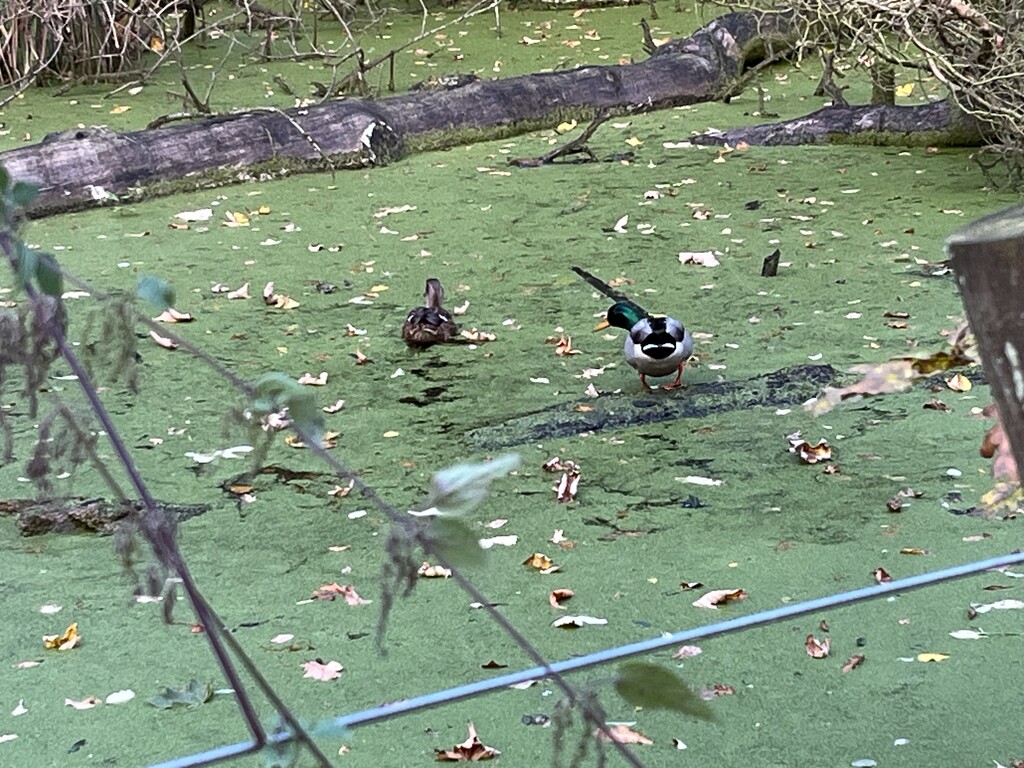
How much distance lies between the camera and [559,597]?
2.59 m

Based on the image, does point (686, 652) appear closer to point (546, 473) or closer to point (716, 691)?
point (716, 691)

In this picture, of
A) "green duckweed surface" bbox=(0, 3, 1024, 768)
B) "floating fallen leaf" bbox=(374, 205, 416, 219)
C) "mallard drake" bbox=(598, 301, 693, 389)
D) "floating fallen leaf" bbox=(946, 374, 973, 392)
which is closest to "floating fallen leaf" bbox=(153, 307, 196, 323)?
"green duckweed surface" bbox=(0, 3, 1024, 768)

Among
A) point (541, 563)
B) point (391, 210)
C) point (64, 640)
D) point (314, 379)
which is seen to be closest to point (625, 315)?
point (314, 379)

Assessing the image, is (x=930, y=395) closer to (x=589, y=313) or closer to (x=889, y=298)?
(x=889, y=298)

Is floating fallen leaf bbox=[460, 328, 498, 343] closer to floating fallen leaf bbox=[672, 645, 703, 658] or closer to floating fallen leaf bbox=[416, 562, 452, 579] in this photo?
floating fallen leaf bbox=[416, 562, 452, 579]

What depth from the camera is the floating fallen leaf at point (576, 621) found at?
2492 millimetres

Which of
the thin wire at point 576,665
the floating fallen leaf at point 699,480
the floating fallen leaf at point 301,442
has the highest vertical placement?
the thin wire at point 576,665

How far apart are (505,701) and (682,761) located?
0.33m

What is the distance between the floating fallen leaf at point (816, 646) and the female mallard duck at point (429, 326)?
5.90 feet

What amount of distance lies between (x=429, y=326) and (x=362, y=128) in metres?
2.39

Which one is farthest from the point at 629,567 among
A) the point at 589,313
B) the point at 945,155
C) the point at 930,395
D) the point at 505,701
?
the point at 945,155

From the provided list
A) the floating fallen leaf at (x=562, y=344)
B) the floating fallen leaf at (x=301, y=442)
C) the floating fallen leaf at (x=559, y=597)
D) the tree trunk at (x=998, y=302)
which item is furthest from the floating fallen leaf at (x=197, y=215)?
the tree trunk at (x=998, y=302)

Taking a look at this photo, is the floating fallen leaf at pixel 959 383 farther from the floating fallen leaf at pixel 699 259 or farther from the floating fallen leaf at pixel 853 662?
the floating fallen leaf at pixel 853 662

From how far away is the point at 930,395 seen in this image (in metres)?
3.50
